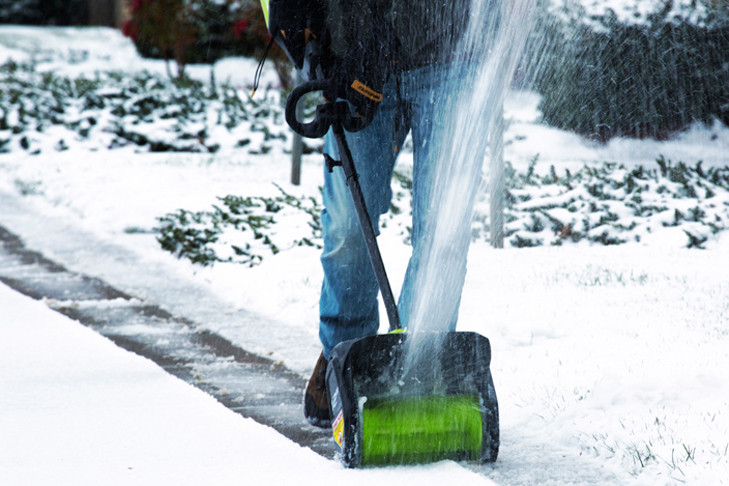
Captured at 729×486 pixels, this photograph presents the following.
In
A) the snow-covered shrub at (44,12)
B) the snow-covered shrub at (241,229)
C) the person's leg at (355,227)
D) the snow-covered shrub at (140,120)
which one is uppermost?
the snow-covered shrub at (44,12)

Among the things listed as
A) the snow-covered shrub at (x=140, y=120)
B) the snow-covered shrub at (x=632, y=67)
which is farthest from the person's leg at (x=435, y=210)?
the snow-covered shrub at (x=140, y=120)

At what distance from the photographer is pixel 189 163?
8.36 metres

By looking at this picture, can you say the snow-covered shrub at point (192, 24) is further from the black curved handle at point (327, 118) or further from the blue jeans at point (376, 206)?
the black curved handle at point (327, 118)

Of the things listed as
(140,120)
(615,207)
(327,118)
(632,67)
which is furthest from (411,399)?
(140,120)

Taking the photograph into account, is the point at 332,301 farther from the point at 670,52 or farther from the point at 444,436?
the point at 670,52

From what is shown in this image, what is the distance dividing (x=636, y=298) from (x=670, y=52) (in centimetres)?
507

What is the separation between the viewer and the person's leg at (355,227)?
262cm

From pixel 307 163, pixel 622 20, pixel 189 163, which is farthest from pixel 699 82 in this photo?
pixel 189 163

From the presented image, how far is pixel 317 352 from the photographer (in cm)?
356

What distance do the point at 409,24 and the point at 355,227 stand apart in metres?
0.62

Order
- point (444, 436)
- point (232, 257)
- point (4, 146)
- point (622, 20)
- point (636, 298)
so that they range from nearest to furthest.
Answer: point (444, 436)
point (636, 298)
point (232, 257)
point (622, 20)
point (4, 146)

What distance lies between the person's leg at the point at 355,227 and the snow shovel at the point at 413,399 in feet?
1.37

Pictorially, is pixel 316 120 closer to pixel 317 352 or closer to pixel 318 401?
pixel 318 401

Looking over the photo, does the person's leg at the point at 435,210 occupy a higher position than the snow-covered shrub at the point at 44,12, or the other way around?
the snow-covered shrub at the point at 44,12
